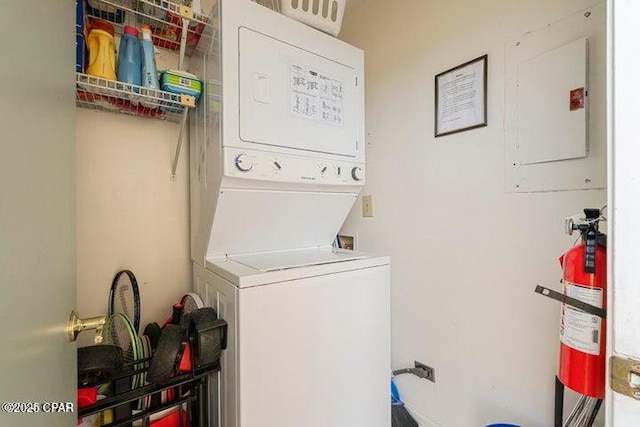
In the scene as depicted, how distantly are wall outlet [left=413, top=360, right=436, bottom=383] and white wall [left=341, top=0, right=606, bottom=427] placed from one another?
34 millimetres

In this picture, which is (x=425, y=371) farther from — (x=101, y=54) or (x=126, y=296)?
(x=101, y=54)

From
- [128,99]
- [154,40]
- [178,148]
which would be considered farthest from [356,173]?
[154,40]

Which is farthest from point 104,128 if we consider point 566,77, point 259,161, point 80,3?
point 566,77

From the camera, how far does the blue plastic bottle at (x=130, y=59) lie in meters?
1.30

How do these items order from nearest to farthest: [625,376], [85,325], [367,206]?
[625,376] < [85,325] < [367,206]

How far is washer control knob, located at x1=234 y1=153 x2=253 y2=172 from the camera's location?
3.78 ft

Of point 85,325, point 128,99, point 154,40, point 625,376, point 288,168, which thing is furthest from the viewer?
point 154,40

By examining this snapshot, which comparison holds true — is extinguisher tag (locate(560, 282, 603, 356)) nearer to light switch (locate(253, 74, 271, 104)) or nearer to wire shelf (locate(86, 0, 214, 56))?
light switch (locate(253, 74, 271, 104))

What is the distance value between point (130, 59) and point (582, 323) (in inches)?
75.4

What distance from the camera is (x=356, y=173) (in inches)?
59.6

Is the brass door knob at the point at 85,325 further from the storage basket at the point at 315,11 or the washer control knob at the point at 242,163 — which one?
the storage basket at the point at 315,11

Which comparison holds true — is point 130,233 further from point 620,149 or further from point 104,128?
point 620,149

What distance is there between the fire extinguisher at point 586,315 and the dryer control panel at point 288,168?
921 millimetres

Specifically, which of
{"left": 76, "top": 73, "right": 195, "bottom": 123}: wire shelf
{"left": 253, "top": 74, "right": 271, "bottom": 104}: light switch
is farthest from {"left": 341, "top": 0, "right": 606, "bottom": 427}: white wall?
{"left": 76, "top": 73, "right": 195, "bottom": 123}: wire shelf
